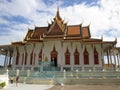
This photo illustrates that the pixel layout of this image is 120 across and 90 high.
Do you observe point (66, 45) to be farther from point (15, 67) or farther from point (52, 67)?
point (15, 67)

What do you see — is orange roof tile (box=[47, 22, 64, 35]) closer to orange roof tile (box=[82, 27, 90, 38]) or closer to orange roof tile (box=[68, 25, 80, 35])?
orange roof tile (box=[68, 25, 80, 35])

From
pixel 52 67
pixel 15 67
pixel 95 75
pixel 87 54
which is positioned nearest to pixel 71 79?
pixel 95 75

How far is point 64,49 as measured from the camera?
23.4 metres

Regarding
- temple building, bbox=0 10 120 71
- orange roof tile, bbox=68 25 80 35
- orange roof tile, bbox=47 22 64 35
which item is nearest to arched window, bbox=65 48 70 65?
temple building, bbox=0 10 120 71

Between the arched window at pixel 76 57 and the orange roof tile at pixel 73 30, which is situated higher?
the orange roof tile at pixel 73 30

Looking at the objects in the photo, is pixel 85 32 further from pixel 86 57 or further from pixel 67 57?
pixel 67 57

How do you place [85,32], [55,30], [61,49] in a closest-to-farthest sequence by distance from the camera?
[61,49] → [55,30] → [85,32]

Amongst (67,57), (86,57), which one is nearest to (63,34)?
(67,57)


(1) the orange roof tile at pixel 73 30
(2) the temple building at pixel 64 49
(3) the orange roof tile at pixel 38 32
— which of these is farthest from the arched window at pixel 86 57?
(3) the orange roof tile at pixel 38 32

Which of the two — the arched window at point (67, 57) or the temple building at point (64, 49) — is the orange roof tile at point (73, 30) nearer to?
the temple building at point (64, 49)

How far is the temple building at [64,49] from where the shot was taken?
2231cm

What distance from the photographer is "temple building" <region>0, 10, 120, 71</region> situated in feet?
73.2

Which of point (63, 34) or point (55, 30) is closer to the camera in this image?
point (63, 34)

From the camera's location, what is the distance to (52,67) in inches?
854
